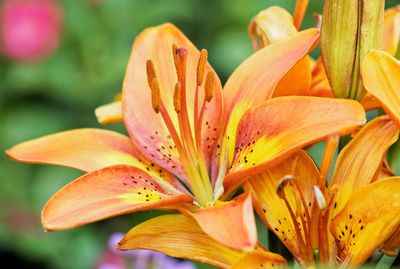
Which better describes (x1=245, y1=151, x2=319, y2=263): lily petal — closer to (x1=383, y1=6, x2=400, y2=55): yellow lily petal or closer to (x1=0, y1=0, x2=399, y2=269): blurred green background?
(x1=383, y1=6, x2=400, y2=55): yellow lily petal

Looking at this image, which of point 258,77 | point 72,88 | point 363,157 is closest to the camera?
point 363,157

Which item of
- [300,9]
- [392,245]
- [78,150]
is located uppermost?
[300,9]

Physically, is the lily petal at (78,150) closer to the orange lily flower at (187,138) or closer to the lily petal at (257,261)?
the orange lily flower at (187,138)

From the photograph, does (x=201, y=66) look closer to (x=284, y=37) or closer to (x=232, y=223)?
(x=284, y=37)

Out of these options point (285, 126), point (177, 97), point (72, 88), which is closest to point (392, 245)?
point (285, 126)

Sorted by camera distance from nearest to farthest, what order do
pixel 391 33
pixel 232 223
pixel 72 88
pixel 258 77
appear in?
pixel 232 223, pixel 258 77, pixel 391 33, pixel 72 88

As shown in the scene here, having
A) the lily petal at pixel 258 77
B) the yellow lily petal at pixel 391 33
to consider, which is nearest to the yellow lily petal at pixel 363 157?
the lily petal at pixel 258 77

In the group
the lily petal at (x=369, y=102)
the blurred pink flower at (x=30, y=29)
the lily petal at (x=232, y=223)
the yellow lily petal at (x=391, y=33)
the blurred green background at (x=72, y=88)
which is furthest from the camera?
the blurred pink flower at (x=30, y=29)
